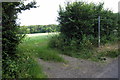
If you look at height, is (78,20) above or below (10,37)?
above

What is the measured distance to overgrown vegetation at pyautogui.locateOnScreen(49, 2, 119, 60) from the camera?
574 centimetres

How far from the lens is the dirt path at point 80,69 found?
359 cm

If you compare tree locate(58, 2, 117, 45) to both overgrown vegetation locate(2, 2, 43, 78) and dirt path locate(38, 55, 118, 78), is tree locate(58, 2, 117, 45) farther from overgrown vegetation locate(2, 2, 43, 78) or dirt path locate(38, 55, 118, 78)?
overgrown vegetation locate(2, 2, 43, 78)

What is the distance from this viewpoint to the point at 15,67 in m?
3.05

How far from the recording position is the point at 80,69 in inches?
159

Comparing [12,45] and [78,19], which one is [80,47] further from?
[12,45]

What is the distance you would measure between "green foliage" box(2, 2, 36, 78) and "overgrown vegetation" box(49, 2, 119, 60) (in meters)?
2.59

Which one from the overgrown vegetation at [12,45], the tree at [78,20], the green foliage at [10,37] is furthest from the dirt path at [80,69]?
the tree at [78,20]

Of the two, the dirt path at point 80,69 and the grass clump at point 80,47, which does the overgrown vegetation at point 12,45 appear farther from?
the grass clump at point 80,47

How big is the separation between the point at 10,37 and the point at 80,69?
2157 millimetres

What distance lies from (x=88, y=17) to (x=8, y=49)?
14.2 ft

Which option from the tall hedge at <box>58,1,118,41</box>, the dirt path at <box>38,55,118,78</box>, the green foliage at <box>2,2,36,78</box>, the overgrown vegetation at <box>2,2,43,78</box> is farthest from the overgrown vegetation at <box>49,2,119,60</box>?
the green foliage at <box>2,2,36,78</box>

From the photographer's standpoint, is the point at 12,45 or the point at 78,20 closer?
the point at 12,45

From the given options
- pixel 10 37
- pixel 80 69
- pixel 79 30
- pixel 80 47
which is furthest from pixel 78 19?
pixel 10 37
